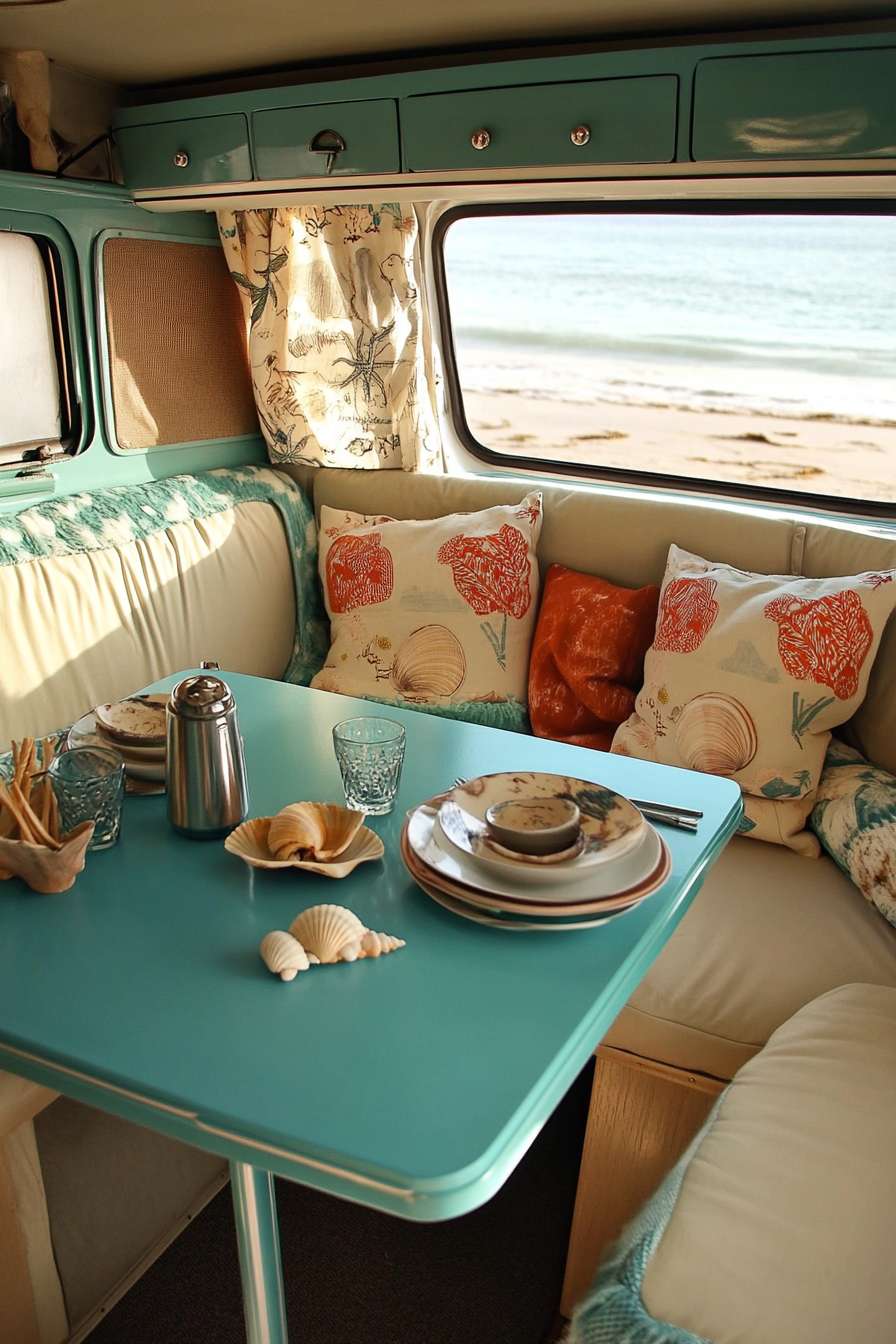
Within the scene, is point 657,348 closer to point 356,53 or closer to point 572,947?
point 356,53

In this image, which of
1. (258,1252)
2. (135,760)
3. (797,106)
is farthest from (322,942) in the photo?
(797,106)

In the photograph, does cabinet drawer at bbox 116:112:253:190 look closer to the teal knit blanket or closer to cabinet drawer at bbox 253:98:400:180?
cabinet drawer at bbox 253:98:400:180

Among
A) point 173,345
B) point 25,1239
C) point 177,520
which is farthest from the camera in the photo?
point 173,345

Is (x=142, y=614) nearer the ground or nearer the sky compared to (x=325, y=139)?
nearer the ground

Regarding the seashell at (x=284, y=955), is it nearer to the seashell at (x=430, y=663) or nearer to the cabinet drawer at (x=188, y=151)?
the seashell at (x=430, y=663)

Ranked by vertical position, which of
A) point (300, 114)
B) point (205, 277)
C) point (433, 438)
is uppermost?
point (300, 114)

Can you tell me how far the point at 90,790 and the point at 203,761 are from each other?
14 cm

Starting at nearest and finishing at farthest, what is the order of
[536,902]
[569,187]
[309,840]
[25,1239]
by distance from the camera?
1. [536,902]
2. [309,840]
3. [25,1239]
4. [569,187]

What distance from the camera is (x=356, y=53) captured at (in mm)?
2289

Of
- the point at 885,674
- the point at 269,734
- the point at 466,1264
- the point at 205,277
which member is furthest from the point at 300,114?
the point at 466,1264

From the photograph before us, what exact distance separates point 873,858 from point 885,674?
0.45m

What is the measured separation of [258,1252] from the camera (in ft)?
3.93

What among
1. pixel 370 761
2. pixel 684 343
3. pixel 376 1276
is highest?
pixel 684 343

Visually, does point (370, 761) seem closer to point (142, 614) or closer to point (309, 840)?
point (309, 840)
